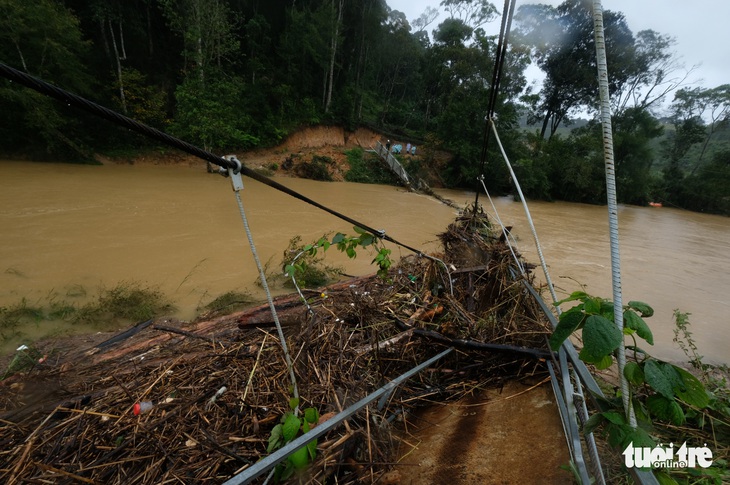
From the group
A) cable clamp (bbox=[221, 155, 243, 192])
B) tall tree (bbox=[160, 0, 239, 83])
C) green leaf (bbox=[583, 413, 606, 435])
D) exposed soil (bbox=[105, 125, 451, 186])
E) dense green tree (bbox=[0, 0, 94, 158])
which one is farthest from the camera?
exposed soil (bbox=[105, 125, 451, 186])

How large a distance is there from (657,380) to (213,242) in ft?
22.9

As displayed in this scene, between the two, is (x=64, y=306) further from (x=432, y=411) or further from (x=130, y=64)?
(x=130, y=64)

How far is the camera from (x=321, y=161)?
57.8 feet

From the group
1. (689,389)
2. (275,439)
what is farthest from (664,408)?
(275,439)

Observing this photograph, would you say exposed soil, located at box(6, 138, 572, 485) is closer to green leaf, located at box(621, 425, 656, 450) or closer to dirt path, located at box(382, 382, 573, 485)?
dirt path, located at box(382, 382, 573, 485)

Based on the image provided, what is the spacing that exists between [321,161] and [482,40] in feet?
43.2

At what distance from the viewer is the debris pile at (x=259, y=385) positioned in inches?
44.0

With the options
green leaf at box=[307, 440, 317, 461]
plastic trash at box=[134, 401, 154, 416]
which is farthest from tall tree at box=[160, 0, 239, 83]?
green leaf at box=[307, 440, 317, 461]

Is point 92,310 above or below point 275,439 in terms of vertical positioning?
below

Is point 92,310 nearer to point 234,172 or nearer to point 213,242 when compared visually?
point 213,242

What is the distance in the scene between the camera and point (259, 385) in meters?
1.41

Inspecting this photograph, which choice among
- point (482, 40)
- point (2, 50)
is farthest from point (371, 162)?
point (2, 50)

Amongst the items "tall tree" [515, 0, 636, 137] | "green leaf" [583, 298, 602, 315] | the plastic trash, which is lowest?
the plastic trash

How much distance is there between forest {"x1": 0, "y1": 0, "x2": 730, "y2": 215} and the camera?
12539mm
